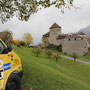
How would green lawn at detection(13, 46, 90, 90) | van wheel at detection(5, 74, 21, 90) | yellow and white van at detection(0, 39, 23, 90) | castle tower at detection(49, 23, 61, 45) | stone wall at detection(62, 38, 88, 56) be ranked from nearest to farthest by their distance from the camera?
yellow and white van at detection(0, 39, 23, 90)
van wheel at detection(5, 74, 21, 90)
green lawn at detection(13, 46, 90, 90)
stone wall at detection(62, 38, 88, 56)
castle tower at detection(49, 23, 61, 45)

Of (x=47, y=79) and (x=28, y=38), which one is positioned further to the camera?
(x=28, y=38)

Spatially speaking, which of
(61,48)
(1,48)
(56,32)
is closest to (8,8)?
(1,48)

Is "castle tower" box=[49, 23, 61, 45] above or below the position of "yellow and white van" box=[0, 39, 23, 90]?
above

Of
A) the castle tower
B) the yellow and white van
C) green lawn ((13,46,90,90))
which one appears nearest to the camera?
the yellow and white van

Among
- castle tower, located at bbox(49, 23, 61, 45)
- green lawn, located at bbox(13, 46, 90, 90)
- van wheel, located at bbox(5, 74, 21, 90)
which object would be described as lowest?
green lawn, located at bbox(13, 46, 90, 90)

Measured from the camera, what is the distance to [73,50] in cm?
4781

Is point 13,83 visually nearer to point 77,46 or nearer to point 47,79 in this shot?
point 47,79

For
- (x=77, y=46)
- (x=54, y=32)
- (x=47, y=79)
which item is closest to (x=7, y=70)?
(x=47, y=79)

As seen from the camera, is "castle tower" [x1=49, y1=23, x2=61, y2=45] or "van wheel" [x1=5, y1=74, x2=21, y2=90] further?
"castle tower" [x1=49, y1=23, x2=61, y2=45]

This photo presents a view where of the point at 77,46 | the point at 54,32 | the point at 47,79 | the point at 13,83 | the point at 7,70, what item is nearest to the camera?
the point at 7,70

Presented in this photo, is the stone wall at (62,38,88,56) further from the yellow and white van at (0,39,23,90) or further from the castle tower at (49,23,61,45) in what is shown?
the yellow and white van at (0,39,23,90)

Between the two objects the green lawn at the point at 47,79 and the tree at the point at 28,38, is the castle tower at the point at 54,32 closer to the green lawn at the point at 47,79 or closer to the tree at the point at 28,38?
the tree at the point at 28,38

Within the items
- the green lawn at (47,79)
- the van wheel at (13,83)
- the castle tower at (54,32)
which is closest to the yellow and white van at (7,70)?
the van wheel at (13,83)

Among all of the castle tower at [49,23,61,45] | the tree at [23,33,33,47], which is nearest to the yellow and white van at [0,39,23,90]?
the castle tower at [49,23,61,45]
